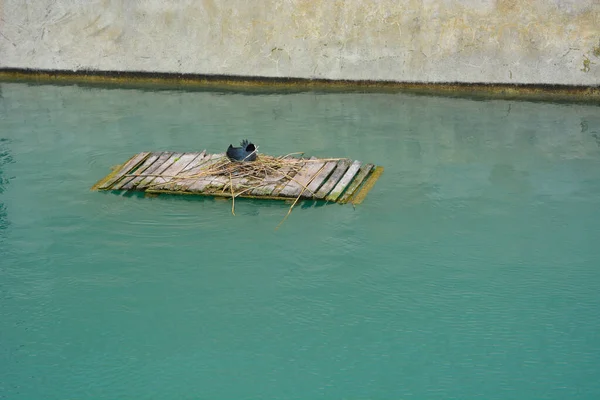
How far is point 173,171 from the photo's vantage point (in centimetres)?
756

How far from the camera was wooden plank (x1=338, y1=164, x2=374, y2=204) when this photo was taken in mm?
7018

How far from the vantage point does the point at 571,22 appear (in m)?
9.82

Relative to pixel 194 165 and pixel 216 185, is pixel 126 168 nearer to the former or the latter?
pixel 194 165

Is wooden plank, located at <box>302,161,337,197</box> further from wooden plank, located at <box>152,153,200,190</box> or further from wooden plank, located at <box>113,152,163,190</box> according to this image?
wooden plank, located at <box>113,152,163,190</box>

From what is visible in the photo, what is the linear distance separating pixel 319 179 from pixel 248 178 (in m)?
0.71

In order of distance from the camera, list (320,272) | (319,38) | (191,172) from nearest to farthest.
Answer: (320,272) → (191,172) → (319,38)

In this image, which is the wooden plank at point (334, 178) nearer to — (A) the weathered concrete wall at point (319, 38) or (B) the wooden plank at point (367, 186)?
(B) the wooden plank at point (367, 186)

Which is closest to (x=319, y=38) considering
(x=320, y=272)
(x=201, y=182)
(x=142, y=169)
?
(x=142, y=169)

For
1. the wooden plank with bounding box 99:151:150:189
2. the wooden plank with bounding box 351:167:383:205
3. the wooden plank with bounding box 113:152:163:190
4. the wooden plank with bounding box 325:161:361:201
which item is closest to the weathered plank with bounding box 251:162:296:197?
the wooden plank with bounding box 325:161:361:201

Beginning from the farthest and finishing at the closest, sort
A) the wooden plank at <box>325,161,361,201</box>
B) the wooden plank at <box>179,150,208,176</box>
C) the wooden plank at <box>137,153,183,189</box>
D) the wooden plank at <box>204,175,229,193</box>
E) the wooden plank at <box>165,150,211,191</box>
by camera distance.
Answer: the wooden plank at <box>179,150,208,176</box> < the wooden plank at <box>137,153,183,189</box> < the wooden plank at <box>165,150,211,191</box> < the wooden plank at <box>204,175,229,193</box> < the wooden plank at <box>325,161,361,201</box>

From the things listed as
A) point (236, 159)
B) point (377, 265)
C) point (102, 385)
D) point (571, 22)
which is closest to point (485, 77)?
point (571, 22)

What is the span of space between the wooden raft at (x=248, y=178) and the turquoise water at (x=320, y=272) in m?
0.15

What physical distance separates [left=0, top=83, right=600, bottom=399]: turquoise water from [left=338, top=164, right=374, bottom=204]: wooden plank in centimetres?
20

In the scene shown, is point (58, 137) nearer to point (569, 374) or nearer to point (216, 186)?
point (216, 186)
